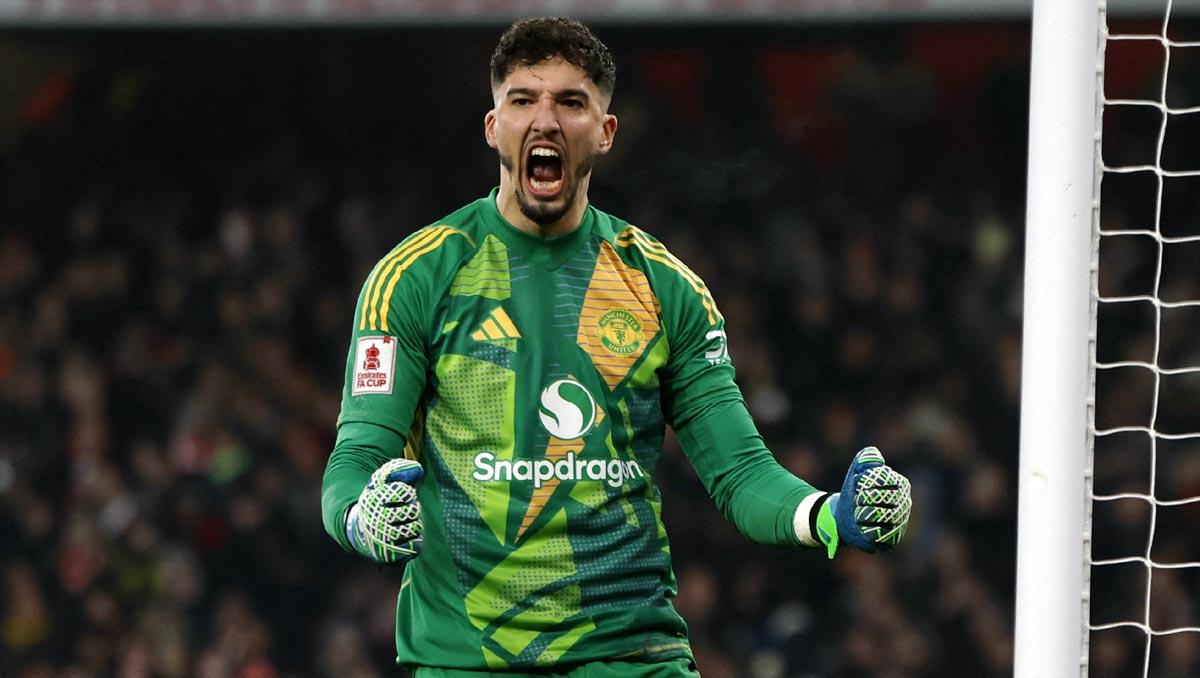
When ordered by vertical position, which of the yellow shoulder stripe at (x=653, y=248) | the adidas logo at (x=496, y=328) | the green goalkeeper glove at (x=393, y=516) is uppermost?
the yellow shoulder stripe at (x=653, y=248)

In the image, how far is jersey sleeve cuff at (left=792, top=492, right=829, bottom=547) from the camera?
3.49 metres

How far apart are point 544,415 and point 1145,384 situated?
8.10 metres

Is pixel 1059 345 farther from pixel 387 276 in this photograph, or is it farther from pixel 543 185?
pixel 387 276

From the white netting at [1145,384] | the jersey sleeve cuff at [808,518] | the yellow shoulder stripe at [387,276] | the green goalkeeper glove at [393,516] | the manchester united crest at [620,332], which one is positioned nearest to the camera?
the green goalkeeper glove at [393,516]

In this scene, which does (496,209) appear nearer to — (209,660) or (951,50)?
(209,660)

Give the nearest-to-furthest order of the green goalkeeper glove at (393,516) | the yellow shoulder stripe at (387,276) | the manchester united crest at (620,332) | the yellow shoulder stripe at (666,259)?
the green goalkeeper glove at (393,516) → the yellow shoulder stripe at (387,276) → the manchester united crest at (620,332) → the yellow shoulder stripe at (666,259)

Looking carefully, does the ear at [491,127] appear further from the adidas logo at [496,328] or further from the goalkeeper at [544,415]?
the adidas logo at [496,328]

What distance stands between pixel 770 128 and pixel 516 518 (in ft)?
28.4

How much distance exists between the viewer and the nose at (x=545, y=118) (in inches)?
144

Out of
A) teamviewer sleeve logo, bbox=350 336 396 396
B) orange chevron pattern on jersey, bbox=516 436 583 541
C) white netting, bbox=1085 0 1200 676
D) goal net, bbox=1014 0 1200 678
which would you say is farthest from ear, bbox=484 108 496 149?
white netting, bbox=1085 0 1200 676

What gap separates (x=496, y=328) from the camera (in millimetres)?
3664

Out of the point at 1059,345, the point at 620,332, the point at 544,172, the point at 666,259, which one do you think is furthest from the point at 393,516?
the point at 1059,345

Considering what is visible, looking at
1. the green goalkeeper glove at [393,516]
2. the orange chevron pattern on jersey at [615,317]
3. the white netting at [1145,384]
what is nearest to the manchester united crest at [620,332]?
the orange chevron pattern on jersey at [615,317]

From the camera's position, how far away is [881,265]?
11547mm
